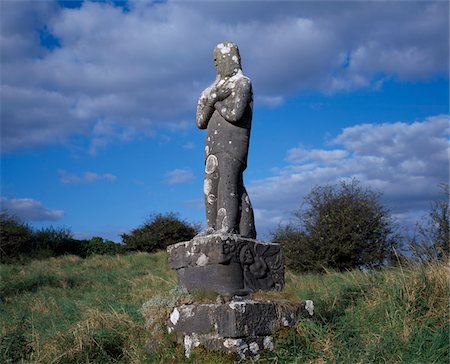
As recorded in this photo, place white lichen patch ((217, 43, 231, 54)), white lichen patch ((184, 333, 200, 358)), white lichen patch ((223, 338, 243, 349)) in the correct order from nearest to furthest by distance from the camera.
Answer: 1. white lichen patch ((223, 338, 243, 349))
2. white lichen patch ((184, 333, 200, 358))
3. white lichen patch ((217, 43, 231, 54))

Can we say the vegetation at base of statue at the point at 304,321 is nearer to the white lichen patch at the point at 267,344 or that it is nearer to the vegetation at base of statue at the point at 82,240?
the white lichen patch at the point at 267,344

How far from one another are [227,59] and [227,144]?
1100mm

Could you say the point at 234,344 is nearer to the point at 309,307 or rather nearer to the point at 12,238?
the point at 309,307

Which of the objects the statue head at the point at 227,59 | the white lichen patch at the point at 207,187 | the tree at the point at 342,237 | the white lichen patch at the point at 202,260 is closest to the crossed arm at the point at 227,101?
the statue head at the point at 227,59

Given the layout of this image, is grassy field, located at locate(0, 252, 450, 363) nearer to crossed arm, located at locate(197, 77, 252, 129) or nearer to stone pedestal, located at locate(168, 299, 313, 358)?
stone pedestal, located at locate(168, 299, 313, 358)

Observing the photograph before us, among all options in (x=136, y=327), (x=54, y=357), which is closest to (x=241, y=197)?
(x=136, y=327)

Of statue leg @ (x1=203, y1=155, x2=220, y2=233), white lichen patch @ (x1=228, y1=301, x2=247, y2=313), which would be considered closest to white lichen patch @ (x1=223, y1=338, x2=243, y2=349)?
white lichen patch @ (x1=228, y1=301, x2=247, y2=313)

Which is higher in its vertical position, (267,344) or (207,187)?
(207,187)

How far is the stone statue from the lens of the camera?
681 centimetres

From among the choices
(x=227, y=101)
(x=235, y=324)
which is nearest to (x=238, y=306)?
(x=235, y=324)

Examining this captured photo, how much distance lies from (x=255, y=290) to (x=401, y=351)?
1682mm

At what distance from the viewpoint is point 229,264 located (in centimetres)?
629

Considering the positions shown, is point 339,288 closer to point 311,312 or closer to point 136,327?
point 311,312

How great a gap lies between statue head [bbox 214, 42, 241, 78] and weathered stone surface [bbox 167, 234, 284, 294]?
6.87 ft
